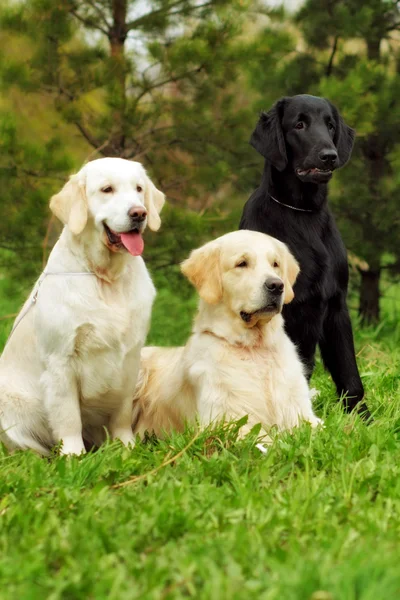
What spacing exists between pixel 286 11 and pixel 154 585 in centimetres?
596

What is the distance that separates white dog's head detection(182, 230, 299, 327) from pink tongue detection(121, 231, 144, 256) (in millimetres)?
368

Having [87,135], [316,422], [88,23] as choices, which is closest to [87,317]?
[316,422]

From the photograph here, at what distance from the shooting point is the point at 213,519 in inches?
93.5

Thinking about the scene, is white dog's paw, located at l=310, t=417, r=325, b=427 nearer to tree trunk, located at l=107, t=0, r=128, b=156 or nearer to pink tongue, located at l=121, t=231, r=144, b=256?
pink tongue, located at l=121, t=231, r=144, b=256

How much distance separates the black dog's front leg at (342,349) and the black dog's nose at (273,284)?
2.31ft

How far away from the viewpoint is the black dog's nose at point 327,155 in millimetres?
3695

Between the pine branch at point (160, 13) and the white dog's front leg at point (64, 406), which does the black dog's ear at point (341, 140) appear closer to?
the white dog's front leg at point (64, 406)

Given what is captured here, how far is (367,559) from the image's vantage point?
6.65 ft

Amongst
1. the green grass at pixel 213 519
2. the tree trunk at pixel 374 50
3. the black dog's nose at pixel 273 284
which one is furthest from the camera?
the tree trunk at pixel 374 50

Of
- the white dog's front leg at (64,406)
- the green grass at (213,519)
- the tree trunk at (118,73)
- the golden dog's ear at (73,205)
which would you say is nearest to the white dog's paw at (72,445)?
the white dog's front leg at (64,406)

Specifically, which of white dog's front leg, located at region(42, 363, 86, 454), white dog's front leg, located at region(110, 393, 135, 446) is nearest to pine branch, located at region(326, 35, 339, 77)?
white dog's front leg, located at region(110, 393, 135, 446)

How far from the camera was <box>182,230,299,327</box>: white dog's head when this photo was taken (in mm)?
3318

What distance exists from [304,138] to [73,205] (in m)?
1.27

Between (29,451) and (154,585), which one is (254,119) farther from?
(154,585)
